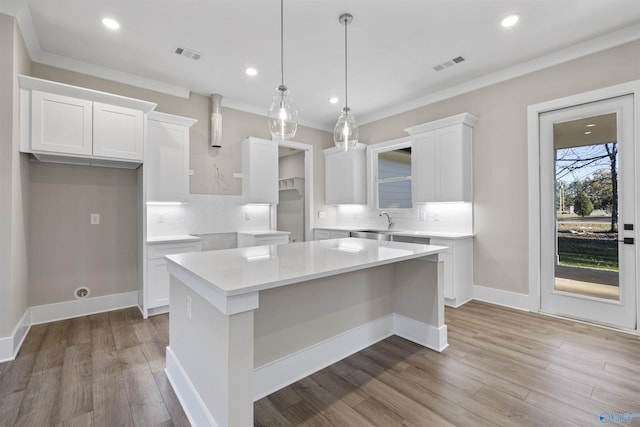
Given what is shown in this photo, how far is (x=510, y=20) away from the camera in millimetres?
2674

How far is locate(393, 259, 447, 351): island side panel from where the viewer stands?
250 centimetres

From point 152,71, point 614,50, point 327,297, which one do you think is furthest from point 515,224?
point 152,71

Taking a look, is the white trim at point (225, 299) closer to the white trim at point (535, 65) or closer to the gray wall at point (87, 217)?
the gray wall at point (87, 217)

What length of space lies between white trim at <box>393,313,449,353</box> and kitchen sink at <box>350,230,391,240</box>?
Result: 1.80 meters

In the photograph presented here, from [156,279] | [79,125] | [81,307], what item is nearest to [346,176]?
[156,279]

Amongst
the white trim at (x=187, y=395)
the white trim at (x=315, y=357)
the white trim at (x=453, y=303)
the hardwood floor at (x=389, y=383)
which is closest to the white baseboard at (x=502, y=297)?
the white trim at (x=453, y=303)

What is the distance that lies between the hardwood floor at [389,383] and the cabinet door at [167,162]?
1647mm

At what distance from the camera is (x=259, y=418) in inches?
66.3

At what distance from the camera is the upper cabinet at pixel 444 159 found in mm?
3797

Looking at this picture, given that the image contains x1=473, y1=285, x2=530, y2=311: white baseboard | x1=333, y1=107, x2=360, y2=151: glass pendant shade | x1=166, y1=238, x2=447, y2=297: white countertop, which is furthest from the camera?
x1=473, y1=285, x2=530, y2=311: white baseboard

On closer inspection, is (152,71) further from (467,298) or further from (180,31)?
(467,298)

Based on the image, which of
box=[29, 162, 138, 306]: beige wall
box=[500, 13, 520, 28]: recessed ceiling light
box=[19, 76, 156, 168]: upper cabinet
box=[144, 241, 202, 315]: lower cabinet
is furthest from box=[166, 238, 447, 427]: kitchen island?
box=[500, 13, 520, 28]: recessed ceiling light

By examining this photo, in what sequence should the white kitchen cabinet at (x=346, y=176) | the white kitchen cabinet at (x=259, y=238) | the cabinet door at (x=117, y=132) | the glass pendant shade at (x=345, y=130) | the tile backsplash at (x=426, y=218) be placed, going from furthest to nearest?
the white kitchen cabinet at (x=346, y=176)
the white kitchen cabinet at (x=259, y=238)
the tile backsplash at (x=426, y=218)
the cabinet door at (x=117, y=132)
the glass pendant shade at (x=345, y=130)

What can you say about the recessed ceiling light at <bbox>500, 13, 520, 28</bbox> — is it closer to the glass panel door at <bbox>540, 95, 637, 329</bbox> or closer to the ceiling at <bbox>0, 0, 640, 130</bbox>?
the ceiling at <bbox>0, 0, 640, 130</bbox>
